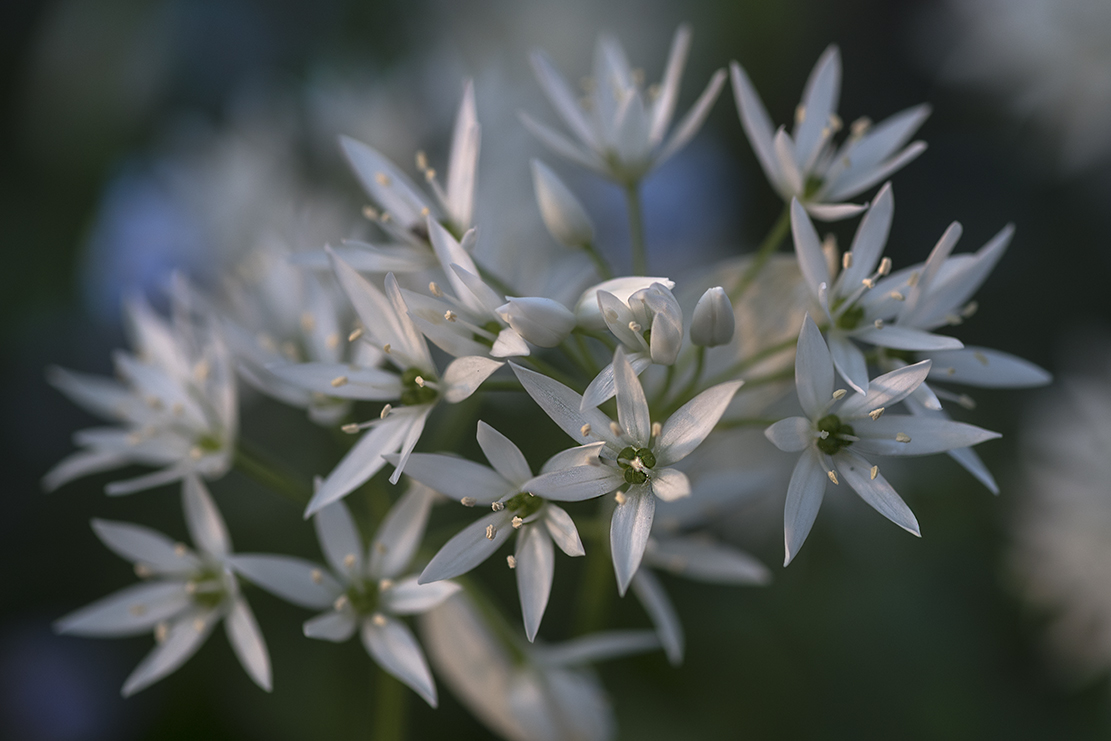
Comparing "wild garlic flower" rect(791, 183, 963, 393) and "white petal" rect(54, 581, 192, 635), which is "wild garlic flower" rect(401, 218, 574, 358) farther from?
"white petal" rect(54, 581, 192, 635)

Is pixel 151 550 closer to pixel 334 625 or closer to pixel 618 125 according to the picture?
pixel 334 625

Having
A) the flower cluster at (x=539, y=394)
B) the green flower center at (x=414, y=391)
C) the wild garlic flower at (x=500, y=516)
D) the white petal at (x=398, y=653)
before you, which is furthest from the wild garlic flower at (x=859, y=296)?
the white petal at (x=398, y=653)

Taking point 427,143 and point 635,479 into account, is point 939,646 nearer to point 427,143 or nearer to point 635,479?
point 635,479

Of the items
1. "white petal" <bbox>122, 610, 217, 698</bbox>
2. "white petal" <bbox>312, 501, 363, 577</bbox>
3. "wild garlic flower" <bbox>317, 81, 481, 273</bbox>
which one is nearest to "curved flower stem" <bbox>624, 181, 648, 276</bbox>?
"wild garlic flower" <bbox>317, 81, 481, 273</bbox>

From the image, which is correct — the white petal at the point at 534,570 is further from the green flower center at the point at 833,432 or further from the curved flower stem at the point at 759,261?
the curved flower stem at the point at 759,261

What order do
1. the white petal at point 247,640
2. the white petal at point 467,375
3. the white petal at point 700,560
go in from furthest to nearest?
the white petal at point 700,560
the white petal at point 247,640
the white petal at point 467,375

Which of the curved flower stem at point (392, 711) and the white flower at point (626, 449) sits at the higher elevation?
the white flower at point (626, 449)

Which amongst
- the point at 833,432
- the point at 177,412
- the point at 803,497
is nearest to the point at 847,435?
the point at 833,432

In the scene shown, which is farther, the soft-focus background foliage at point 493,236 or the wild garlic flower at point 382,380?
the soft-focus background foliage at point 493,236
